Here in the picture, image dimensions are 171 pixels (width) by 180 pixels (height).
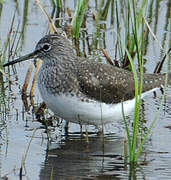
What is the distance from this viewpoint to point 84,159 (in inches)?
332

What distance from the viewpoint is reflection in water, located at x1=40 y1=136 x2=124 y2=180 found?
25.7 ft

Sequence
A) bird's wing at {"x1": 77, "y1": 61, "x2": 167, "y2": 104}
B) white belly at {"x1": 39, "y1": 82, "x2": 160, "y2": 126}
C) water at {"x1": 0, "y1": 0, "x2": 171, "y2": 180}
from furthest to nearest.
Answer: bird's wing at {"x1": 77, "y1": 61, "x2": 167, "y2": 104}
white belly at {"x1": 39, "y1": 82, "x2": 160, "y2": 126}
water at {"x1": 0, "y1": 0, "x2": 171, "y2": 180}

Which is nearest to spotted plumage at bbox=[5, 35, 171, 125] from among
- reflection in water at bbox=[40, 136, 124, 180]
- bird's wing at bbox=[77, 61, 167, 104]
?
bird's wing at bbox=[77, 61, 167, 104]

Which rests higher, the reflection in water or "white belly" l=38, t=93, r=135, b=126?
"white belly" l=38, t=93, r=135, b=126

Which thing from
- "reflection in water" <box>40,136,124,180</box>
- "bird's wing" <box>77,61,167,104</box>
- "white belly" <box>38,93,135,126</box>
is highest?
"bird's wing" <box>77,61,167,104</box>

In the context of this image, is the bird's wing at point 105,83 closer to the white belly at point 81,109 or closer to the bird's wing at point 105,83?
the bird's wing at point 105,83

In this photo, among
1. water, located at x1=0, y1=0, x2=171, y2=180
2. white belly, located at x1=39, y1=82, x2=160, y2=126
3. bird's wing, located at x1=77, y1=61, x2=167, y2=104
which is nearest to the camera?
water, located at x1=0, y1=0, x2=171, y2=180

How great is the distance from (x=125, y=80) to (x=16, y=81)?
89.8 inches

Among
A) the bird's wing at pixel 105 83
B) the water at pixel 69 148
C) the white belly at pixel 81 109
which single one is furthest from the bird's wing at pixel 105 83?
the water at pixel 69 148

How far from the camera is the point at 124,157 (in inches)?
322

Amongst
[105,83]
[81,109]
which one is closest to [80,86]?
[81,109]

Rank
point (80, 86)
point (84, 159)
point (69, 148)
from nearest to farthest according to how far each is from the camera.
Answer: point (84, 159)
point (80, 86)
point (69, 148)

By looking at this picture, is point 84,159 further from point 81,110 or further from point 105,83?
point 105,83

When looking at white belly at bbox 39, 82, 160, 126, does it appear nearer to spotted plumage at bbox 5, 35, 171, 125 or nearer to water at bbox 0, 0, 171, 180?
spotted plumage at bbox 5, 35, 171, 125
